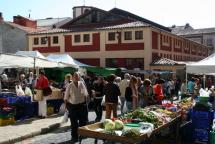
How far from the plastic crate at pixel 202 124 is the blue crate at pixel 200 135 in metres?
0.10

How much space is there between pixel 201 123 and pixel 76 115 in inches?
130

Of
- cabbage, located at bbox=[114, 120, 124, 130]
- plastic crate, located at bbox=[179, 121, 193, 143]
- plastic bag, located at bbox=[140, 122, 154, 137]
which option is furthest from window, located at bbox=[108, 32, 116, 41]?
cabbage, located at bbox=[114, 120, 124, 130]

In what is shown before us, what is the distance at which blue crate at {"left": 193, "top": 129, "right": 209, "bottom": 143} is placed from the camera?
9656 millimetres

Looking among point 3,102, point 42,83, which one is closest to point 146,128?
point 3,102

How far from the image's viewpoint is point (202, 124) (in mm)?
9742

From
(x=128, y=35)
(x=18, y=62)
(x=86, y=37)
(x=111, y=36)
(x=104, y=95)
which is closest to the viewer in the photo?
(x=104, y=95)

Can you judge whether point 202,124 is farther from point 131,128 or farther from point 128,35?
point 128,35

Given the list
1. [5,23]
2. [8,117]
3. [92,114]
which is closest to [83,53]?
[5,23]

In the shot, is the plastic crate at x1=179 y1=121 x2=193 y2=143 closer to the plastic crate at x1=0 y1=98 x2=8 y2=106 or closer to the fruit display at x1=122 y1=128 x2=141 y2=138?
the fruit display at x1=122 y1=128 x2=141 y2=138

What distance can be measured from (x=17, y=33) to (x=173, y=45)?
19.8 meters

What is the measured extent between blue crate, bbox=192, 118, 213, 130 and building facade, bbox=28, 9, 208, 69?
25440mm

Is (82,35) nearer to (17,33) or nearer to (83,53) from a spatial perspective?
(83,53)

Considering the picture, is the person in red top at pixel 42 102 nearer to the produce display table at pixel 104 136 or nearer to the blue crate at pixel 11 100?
the blue crate at pixel 11 100

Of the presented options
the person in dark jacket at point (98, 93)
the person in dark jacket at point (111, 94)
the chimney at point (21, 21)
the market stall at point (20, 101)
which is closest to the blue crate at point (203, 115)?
Answer: the person in dark jacket at point (111, 94)
